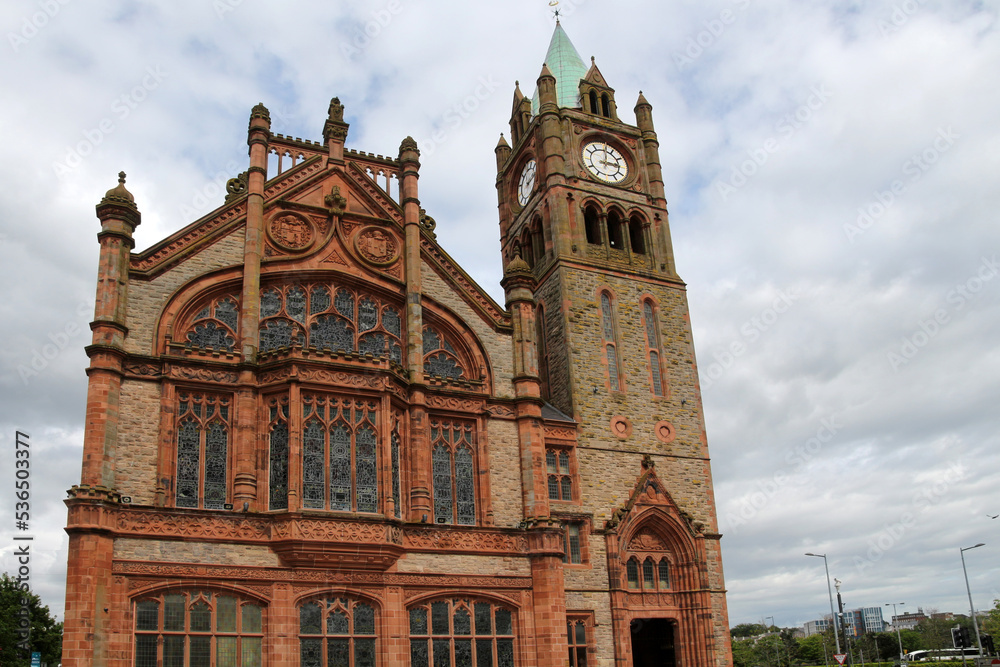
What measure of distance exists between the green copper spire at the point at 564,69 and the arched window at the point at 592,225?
254 inches

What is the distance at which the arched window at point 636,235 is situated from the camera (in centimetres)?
4166

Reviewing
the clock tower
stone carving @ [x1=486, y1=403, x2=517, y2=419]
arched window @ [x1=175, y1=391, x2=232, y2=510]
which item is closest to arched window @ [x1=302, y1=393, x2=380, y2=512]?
arched window @ [x1=175, y1=391, x2=232, y2=510]

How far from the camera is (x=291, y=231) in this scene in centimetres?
3106

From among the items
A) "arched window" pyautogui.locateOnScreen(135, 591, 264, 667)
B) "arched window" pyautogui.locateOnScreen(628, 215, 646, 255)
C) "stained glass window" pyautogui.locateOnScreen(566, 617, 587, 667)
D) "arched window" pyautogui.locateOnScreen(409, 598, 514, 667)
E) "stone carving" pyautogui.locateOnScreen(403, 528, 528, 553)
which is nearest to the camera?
"arched window" pyautogui.locateOnScreen(135, 591, 264, 667)

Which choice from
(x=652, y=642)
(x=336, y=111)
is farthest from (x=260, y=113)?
(x=652, y=642)

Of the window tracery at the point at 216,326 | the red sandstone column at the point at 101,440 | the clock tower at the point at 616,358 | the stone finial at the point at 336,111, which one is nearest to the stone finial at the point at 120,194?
the red sandstone column at the point at 101,440

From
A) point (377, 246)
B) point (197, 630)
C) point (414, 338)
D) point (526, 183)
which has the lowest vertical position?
point (197, 630)

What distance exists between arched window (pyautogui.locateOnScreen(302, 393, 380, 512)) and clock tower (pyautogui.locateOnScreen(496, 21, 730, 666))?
663 cm

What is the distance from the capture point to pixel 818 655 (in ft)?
402

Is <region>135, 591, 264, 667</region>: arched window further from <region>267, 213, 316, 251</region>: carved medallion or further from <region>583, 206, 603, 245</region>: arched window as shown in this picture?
<region>583, 206, 603, 245</region>: arched window

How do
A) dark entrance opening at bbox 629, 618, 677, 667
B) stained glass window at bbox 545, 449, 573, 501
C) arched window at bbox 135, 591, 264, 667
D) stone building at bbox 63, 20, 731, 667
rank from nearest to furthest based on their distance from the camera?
arched window at bbox 135, 591, 264, 667
stone building at bbox 63, 20, 731, 667
stained glass window at bbox 545, 449, 573, 501
dark entrance opening at bbox 629, 618, 677, 667

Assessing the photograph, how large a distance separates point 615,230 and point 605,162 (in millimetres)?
3418

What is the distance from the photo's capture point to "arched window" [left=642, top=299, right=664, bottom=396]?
37.8 meters

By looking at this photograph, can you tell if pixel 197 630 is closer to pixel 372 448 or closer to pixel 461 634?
pixel 372 448
